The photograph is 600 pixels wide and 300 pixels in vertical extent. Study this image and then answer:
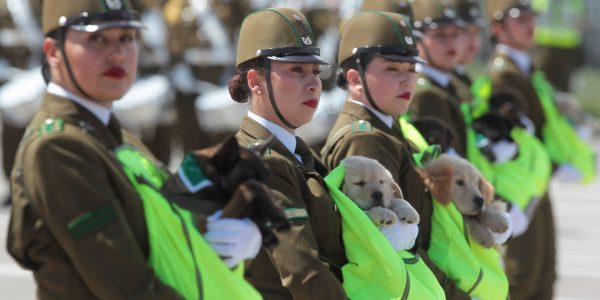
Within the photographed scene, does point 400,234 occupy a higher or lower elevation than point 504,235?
higher

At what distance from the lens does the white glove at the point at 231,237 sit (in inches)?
145

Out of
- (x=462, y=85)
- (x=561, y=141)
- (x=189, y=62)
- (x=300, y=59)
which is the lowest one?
(x=189, y=62)

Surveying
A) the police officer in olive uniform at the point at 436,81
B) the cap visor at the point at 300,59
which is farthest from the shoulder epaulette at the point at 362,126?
the police officer in olive uniform at the point at 436,81

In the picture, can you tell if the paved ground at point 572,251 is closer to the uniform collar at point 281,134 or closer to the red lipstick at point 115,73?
the uniform collar at point 281,134

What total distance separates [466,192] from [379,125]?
0.46 meters

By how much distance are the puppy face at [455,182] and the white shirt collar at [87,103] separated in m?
1.99

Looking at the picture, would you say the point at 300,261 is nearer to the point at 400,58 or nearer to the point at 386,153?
the point at 386,153

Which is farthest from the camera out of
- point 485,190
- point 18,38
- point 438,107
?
point 18,38

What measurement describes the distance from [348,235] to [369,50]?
1.19 meters

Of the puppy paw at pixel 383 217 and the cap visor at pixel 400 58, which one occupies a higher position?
the cap visor at pixel 400 58

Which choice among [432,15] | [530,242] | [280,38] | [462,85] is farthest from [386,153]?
[530,242]

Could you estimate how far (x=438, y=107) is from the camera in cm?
707

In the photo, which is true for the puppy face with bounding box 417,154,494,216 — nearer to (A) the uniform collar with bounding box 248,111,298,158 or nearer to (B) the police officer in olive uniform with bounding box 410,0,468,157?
(A) the uniform collar with bounding box 248,111,298,158

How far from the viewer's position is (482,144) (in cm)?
726
